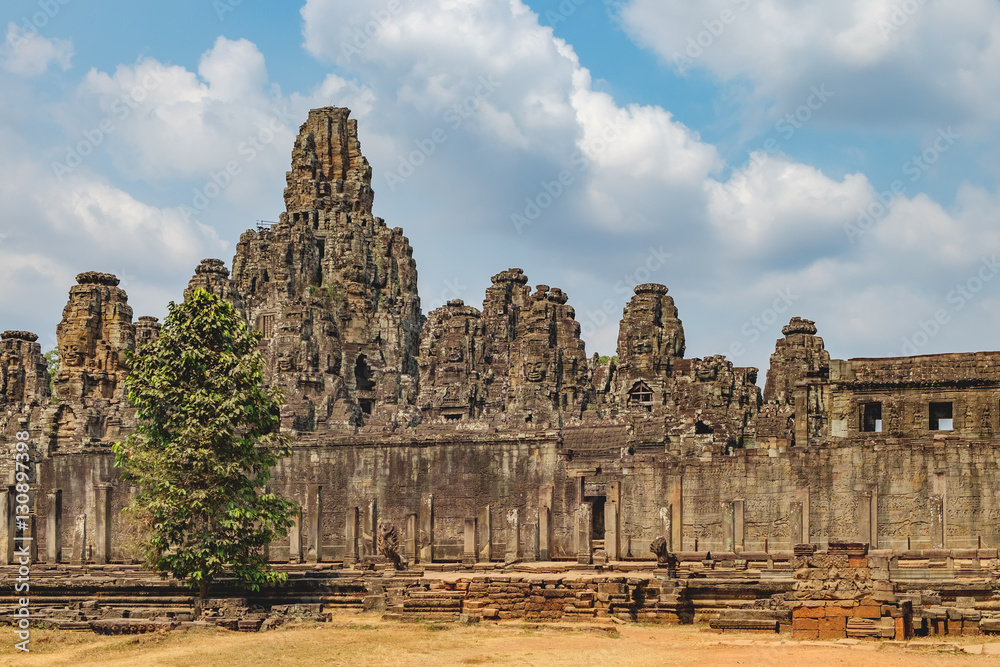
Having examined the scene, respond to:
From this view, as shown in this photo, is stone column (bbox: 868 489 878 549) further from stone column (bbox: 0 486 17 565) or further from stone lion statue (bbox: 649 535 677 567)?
stone column (bbox: 0 486 17 565)

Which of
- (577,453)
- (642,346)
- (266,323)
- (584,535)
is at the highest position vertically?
(266,323)

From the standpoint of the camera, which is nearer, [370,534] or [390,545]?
[390,545]

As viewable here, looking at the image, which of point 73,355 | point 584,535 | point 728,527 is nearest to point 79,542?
point 584,535

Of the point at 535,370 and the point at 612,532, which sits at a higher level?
the point at 535,370

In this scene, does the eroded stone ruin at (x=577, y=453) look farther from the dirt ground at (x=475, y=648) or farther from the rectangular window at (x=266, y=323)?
the rectangular window at (x=266, y=323)

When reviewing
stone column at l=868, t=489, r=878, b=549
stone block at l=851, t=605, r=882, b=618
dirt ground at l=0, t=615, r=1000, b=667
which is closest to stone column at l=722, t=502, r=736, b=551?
stone column at l=868, t=489, r=878, b=549

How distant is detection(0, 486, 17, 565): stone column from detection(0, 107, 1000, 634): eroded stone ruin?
0.33 ft

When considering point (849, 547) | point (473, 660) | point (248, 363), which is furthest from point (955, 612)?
point (248, 363)

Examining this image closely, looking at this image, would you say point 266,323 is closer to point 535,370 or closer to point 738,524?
point 535,370

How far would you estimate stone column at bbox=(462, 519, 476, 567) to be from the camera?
1421 inches

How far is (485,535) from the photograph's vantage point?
1501 inches

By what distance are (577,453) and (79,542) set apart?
15.6 m

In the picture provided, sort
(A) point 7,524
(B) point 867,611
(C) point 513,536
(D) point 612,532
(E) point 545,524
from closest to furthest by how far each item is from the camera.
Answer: (B) point 867,611 < (D) point 612,532 < (E) point 545,524 < (C) point 513,536 < (A) point 7,524

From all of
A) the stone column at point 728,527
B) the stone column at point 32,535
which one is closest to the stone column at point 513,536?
the stone column at point 728,527
